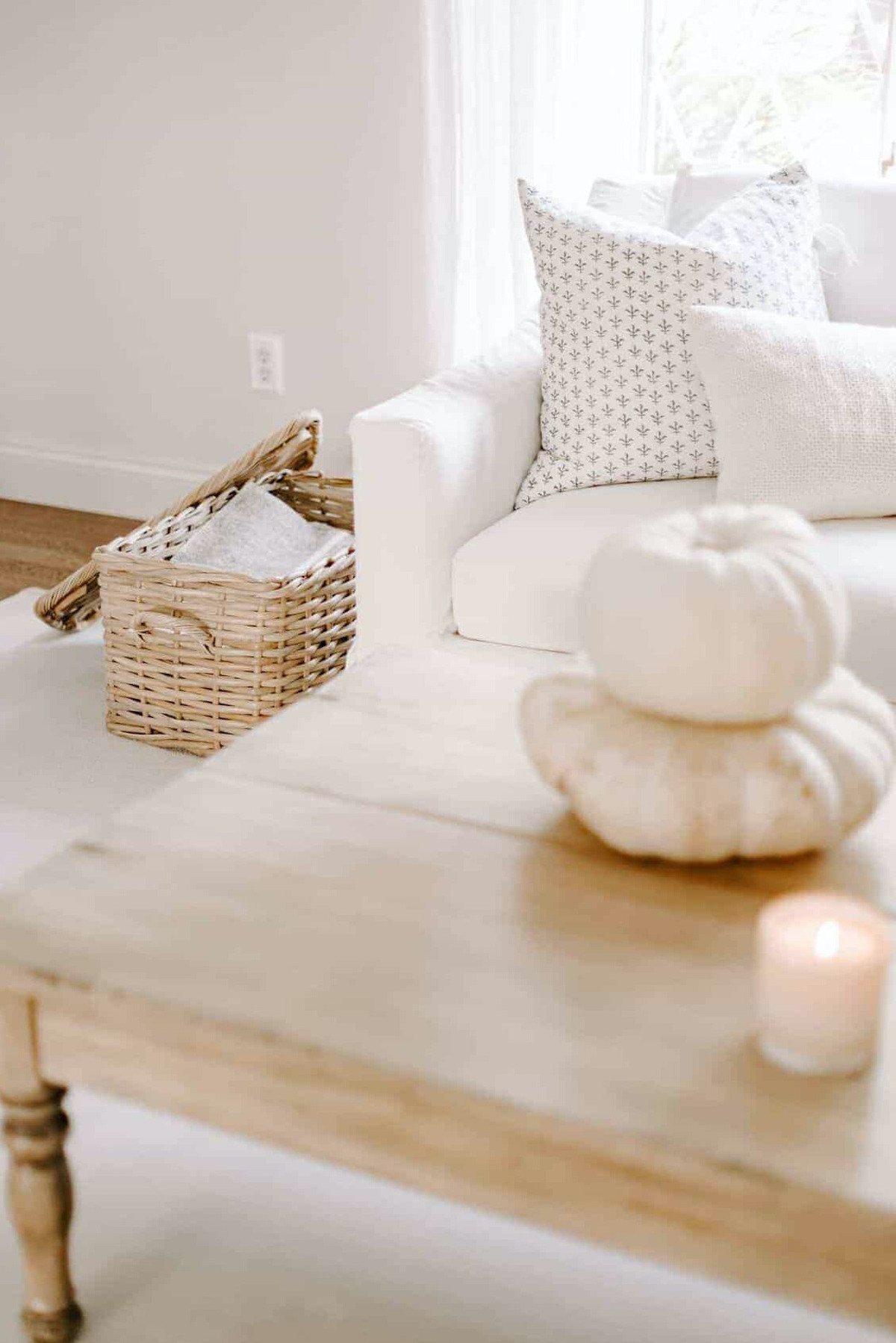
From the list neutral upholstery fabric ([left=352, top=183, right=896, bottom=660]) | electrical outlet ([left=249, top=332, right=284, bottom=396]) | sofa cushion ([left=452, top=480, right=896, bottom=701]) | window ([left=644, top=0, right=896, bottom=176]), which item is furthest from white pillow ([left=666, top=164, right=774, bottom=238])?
electrical outlet ([left=249, top=332, right=284, bottom=396])

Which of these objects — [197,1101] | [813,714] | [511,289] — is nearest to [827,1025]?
[813,714]

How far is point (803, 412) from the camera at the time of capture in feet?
6.36

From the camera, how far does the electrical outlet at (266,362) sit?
3.25 meters

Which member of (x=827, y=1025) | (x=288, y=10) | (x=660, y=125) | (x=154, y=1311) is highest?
(x=288, y=10)

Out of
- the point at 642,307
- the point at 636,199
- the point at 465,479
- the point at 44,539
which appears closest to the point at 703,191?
the point at 636,199

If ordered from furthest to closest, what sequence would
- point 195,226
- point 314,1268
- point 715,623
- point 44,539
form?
point 44,539 < point 195,226 < point 314,1268 < point 715,623

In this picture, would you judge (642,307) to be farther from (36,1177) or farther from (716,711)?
(36,1177)

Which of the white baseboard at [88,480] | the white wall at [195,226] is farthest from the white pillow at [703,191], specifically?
the white baseboard at [88,480]

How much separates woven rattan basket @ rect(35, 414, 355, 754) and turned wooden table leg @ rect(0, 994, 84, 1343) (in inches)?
42.7

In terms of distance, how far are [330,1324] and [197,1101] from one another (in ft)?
1.06

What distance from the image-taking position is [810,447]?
194cm

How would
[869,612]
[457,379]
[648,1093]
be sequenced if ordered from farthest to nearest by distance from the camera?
[457,379] < [869,612] < [648,1093]

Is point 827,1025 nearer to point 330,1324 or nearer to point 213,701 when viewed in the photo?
point 330,1324

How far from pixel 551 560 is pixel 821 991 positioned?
1096mm
